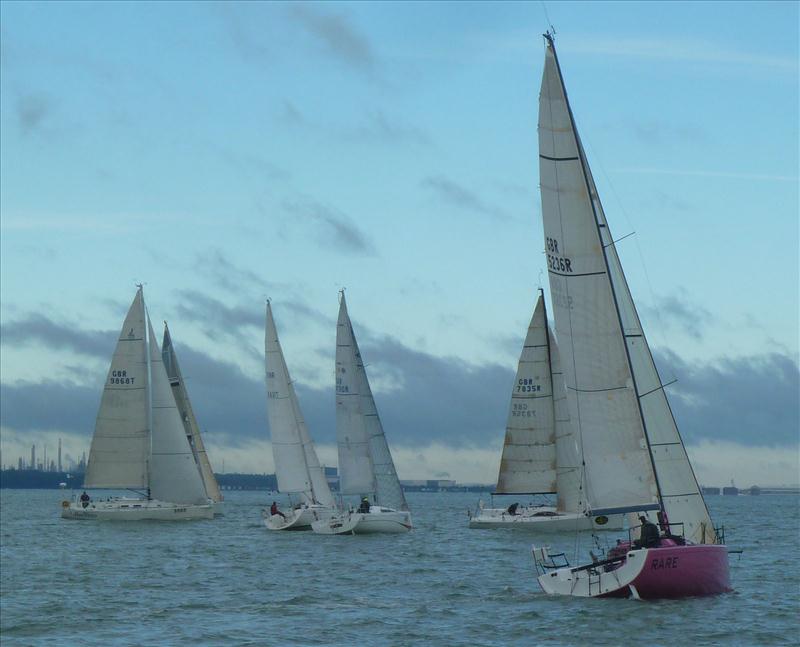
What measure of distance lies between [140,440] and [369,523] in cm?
1989

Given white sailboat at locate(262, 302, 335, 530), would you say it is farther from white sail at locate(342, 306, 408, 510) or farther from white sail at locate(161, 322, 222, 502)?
white sail at locate(161, 322, 222, 502)

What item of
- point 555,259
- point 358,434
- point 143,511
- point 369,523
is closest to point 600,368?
point 555,259

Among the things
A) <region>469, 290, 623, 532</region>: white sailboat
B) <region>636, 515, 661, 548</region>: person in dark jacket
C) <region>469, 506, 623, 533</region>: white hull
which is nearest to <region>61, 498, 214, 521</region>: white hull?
<region>469, 506, 623, 533</region>: white hull

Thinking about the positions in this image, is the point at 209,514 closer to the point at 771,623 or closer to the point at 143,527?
the point at 143,527

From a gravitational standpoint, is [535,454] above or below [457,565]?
above

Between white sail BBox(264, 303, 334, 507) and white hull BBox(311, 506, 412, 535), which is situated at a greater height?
white sail BBox(264, 303, 334, 507)

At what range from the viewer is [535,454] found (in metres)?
65.6

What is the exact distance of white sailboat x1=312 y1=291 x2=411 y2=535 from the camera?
6625 cm

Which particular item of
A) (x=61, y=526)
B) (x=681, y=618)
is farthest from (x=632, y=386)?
(x=61, y=526)

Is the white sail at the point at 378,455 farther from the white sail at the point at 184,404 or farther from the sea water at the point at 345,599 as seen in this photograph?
the white sail at the point at 184,404

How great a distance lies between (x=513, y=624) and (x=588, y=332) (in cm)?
787

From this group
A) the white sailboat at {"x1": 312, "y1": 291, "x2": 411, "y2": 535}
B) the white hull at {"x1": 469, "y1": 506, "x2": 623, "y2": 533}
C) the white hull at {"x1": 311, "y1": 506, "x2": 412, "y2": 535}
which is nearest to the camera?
the white hull at {"x1": 469, "y1": 506, "x2": 623, "y2": 533}

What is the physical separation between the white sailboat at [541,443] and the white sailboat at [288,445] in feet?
37.5

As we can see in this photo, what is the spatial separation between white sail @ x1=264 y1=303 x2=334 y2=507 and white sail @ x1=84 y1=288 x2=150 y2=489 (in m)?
8.02
